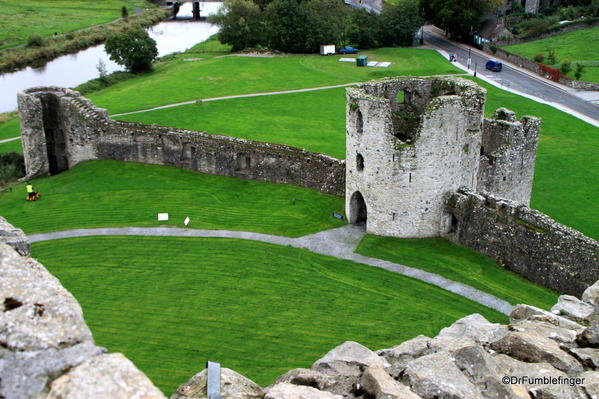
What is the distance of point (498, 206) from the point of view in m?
23.0

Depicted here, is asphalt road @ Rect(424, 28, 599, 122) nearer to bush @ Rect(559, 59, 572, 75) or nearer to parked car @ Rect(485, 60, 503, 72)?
parked car @ Rect(485, 60, 503, 72)

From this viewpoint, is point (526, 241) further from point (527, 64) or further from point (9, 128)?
point (527, 64)

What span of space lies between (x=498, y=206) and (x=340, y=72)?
42448 millimetres

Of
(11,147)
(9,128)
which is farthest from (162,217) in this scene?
(9,128)

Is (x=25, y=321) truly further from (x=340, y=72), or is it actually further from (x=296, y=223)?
(x=340, y=72)

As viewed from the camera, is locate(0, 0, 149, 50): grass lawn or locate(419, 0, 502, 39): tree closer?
locate(419, 0, 502, 39): tree

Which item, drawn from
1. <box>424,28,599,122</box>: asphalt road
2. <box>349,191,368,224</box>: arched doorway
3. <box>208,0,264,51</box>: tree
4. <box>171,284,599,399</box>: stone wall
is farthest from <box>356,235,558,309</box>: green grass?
<box>208,0,264,51</box>: tree

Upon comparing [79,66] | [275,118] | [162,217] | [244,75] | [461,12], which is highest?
[461,12]

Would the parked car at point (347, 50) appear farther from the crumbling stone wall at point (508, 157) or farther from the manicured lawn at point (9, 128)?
the crumbling stone wall at point (508, 157)

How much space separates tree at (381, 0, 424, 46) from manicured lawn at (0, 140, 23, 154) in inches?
1939

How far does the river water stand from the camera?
64.4 metres

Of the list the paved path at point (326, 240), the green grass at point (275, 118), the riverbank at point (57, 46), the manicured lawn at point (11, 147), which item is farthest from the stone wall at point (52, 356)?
the riverbank at point (57, 46)

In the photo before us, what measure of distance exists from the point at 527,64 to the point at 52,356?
65166 mm

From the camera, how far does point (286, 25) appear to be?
73.7 m
